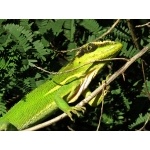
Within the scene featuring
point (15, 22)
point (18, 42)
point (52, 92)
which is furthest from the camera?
point (52, 92)

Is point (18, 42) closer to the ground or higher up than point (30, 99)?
higher up

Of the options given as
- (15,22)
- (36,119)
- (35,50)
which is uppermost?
(15,22)

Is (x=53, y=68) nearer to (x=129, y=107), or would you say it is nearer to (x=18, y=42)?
(x=18, y=42)

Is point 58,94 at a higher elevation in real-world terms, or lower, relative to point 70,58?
lower

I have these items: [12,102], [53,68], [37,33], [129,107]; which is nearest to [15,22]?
[37,33]
